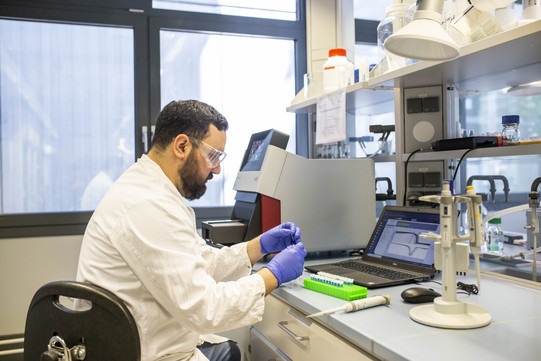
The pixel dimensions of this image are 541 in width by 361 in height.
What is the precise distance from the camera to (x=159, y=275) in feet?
3.33

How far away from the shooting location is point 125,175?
121cm

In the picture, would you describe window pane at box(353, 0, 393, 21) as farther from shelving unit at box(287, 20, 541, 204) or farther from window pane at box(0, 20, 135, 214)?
window pane at box(0, 20, 135, 214)

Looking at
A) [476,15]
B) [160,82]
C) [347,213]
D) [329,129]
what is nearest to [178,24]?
[160,82]

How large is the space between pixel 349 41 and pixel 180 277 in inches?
77.6

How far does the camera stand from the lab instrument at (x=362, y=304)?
3.54 feet

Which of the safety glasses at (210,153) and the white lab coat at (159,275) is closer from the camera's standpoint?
the white lab coat at (159,275)

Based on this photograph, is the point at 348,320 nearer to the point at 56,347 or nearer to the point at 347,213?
the point at 56,347

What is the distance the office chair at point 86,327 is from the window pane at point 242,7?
2.14 meters

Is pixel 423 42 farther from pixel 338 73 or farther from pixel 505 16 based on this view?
pixel 338 73

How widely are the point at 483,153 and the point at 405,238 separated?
1.17 feet

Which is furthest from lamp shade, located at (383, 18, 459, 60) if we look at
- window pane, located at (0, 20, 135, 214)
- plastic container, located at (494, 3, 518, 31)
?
window pane, located at (0, 20, 135, 214)

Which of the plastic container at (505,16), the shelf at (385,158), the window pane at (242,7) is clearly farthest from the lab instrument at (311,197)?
the window pane at (242,7)

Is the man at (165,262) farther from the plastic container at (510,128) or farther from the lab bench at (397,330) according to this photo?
the plastic container at (510,128)

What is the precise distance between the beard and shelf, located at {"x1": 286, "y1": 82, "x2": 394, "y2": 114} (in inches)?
29.6
